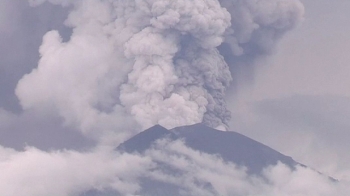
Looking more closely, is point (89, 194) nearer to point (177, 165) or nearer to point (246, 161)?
point (177, 165)

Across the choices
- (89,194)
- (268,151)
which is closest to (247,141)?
(268,151)

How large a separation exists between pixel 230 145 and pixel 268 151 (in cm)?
394

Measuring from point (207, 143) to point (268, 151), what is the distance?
719 cm

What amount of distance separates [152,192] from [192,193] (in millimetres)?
3506

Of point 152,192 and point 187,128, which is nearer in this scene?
point 187,128

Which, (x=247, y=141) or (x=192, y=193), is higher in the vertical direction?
(x=247, y=141)

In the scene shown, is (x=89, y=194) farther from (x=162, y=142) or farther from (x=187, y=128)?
(x=187, y=128)

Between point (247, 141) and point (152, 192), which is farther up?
point (247, 141)

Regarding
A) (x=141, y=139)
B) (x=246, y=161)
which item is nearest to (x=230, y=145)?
(x=246, y=161)

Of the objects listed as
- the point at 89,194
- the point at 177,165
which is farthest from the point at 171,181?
the point at 89,194

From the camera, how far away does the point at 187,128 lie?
284 feet

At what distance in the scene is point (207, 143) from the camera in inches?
3706

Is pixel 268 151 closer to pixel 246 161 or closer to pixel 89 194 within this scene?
pixel 246 161

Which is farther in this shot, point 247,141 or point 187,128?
point 247,141
